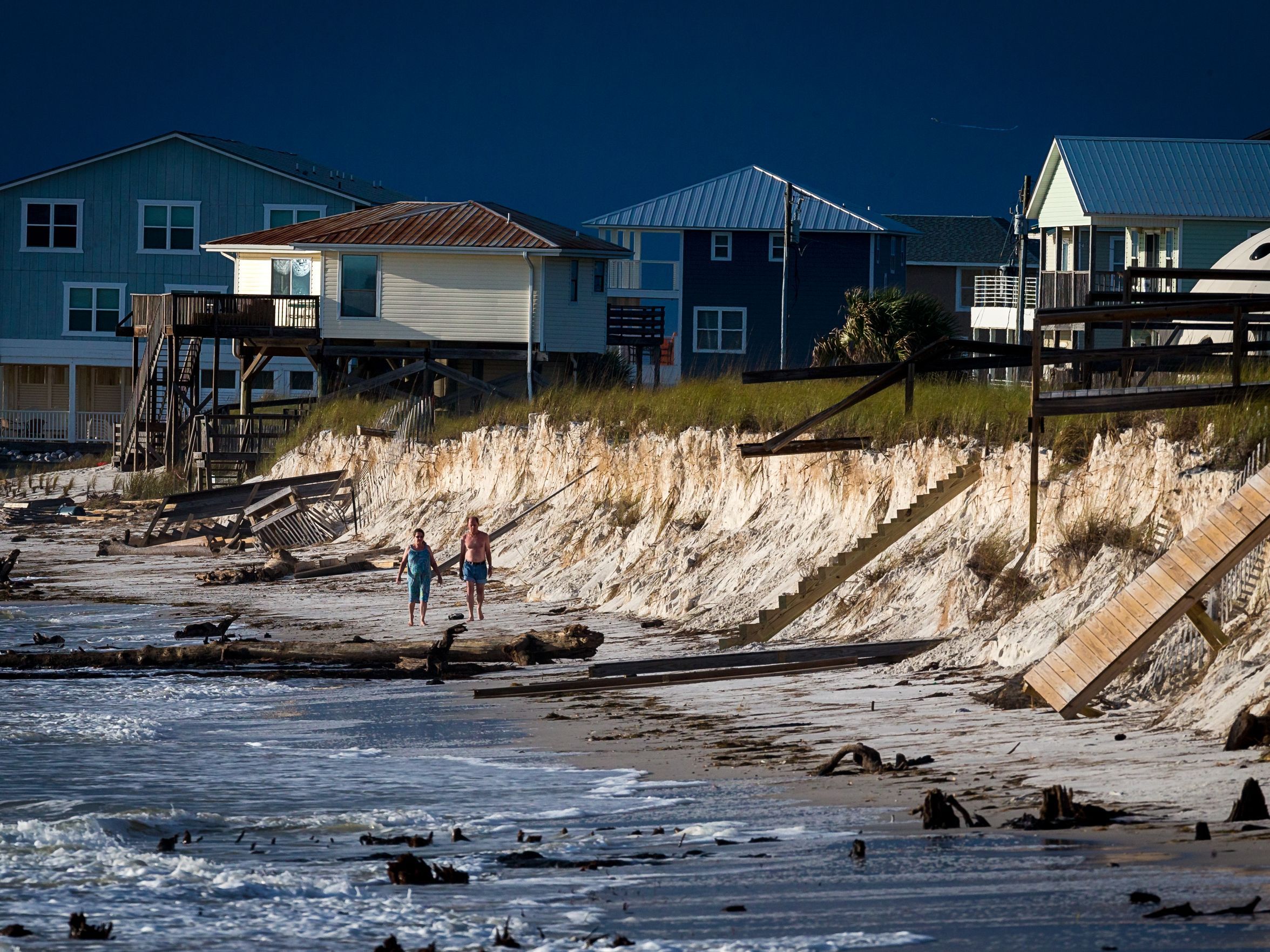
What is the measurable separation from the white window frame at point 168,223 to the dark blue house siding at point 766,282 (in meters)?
17.0

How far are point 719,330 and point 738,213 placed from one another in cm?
434

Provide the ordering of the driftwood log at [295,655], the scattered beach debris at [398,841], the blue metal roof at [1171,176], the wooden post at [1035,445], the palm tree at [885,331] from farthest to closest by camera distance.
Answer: the blue metal roof at [1171,176] → the palm tree at [885,331] → the driftwood log at [295,655] → the wooden post at [1035,445] → the scattered beach debris at [398,841]

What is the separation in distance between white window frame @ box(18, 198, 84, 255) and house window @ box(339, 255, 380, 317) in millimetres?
15840

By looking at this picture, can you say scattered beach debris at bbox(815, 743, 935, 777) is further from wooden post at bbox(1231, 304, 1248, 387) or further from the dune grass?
wooden post at bbox(1231, 304, 1248, 387)

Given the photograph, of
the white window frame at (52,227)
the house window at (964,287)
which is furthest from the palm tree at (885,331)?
the house window at (964,287)

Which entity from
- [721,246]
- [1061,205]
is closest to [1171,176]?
[1061,205]

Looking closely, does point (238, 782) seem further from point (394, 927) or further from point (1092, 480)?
point (1092, 480)

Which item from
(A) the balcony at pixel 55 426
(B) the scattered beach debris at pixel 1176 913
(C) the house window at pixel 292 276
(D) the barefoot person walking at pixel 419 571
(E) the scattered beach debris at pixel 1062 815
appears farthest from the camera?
(A) the balcony at pixel 55 426

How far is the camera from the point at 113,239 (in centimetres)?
5228

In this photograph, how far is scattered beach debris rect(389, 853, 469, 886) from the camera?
8398mm

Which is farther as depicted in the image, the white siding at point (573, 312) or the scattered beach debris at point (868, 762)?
the white siding at point (573, 312)

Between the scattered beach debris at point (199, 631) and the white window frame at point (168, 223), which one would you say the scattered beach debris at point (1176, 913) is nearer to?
the scattered beach debris at point (199, 631)

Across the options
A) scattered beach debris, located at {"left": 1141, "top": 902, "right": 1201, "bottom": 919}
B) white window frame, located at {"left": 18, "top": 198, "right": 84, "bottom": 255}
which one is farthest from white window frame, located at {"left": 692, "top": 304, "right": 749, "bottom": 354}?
scattered beach debris, located at {"left": 1141, "top": 902, "right": 1201, "bottom": 919}

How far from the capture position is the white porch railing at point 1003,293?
49188 mm
